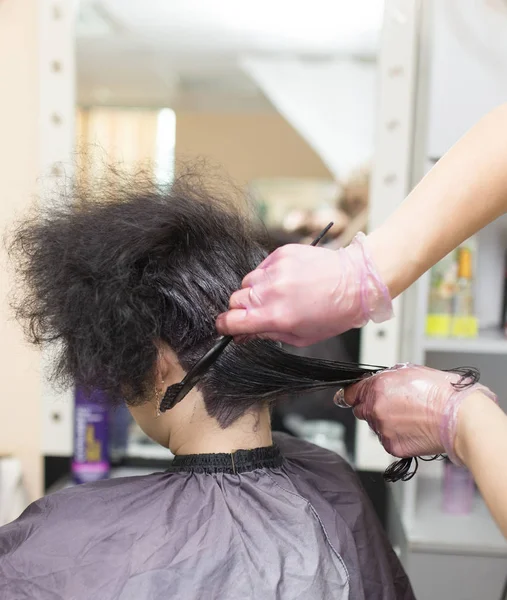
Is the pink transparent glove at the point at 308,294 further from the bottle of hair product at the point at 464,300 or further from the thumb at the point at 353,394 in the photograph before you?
the bottle of hair product at the point at 464,300

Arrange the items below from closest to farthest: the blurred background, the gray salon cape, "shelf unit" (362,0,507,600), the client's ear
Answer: the gray salon cape
the client's ear
"shelf unit" (362,0,507,600)
the blurred background

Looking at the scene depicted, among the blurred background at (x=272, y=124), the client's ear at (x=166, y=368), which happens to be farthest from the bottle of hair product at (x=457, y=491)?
the client's ear at (x=166, y=368)

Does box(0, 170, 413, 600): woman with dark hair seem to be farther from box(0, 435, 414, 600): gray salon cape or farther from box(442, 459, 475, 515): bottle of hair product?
box(442, 459, 475, 515): bottle of hair product

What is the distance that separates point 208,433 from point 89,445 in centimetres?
100

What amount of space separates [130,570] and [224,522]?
0.14 metres

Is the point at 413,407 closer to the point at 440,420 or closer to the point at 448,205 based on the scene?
the point at 440,420

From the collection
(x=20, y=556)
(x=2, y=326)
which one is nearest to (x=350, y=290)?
(x=20, y=556)

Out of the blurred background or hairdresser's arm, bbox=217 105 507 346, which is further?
the blurred background

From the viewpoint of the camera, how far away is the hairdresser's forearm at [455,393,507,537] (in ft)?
2.27

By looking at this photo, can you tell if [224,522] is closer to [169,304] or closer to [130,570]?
[130,570]

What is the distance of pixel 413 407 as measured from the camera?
86cm

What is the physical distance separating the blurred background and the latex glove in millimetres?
726

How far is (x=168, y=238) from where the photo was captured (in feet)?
2.91

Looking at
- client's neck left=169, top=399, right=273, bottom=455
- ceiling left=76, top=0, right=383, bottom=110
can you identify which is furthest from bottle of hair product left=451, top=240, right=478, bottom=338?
client's neck left=169, top=399, right=273, bottom=455
